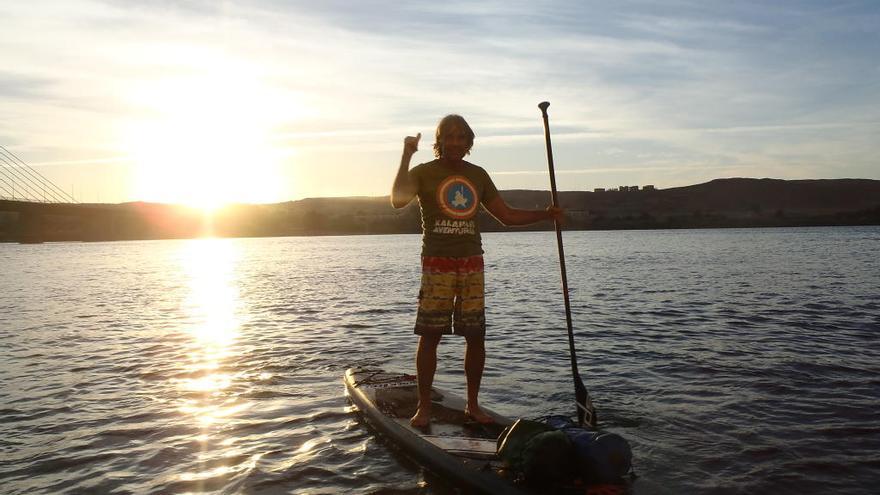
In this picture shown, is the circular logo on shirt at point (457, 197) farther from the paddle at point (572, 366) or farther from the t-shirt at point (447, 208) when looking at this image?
the paddle at point (572, 366)

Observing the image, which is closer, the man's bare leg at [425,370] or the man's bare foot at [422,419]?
the man's bare leg at [425,370]

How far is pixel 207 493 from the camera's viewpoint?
6.04 meters

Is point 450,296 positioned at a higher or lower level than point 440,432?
higher

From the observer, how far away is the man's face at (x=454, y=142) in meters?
6.54

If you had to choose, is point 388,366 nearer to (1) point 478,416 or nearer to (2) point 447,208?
(1) point 478,416

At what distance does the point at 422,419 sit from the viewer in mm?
6992

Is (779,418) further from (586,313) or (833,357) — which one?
(586,313)

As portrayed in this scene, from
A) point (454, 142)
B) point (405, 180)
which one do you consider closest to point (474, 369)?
point (405, 180)

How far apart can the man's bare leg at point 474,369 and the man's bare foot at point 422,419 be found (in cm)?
49

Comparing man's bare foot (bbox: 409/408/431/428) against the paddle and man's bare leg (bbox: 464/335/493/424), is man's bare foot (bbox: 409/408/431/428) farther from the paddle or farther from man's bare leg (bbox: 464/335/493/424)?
the paddle

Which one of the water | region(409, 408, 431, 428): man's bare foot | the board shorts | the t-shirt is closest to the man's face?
the t-shirt

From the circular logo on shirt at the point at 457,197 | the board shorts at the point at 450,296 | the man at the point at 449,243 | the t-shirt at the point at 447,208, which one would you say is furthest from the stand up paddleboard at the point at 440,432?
the circular logo on shirt at the point at 457,197

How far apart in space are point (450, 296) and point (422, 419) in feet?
4.93

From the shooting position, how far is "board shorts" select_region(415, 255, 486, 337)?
653 centimetres
